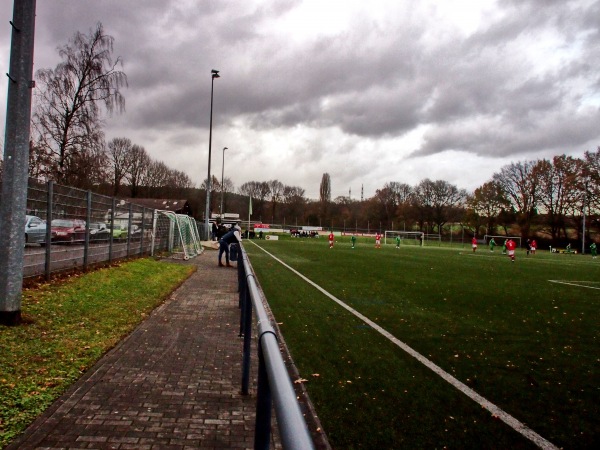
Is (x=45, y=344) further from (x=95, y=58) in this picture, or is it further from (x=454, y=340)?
(x=95, y=58)

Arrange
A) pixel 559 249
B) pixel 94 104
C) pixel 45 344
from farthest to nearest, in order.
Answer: pixel 559 249 < pixel 94 104 < pixel 45 344

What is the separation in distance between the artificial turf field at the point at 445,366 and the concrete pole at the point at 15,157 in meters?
3.60

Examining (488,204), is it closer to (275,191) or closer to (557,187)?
(557,187)

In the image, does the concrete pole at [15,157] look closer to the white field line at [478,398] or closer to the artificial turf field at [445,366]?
the artificial turf field at [445,366]

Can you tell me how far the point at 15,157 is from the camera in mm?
5777

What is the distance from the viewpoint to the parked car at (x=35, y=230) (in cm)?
859

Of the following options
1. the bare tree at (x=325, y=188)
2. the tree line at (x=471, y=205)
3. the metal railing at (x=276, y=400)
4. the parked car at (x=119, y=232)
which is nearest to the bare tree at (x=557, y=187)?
the tree line at (x=471, y=205)

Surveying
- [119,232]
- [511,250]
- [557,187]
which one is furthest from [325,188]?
[119,232]

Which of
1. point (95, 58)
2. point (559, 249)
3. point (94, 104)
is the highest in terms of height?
point (95, 58)

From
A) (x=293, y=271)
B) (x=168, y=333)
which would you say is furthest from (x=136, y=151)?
(x=168, y=333)

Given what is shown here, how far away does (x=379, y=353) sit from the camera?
5.46 metres

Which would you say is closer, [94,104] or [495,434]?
[495,434]

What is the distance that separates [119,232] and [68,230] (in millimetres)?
3979

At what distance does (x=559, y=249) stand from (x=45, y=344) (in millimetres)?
69234
